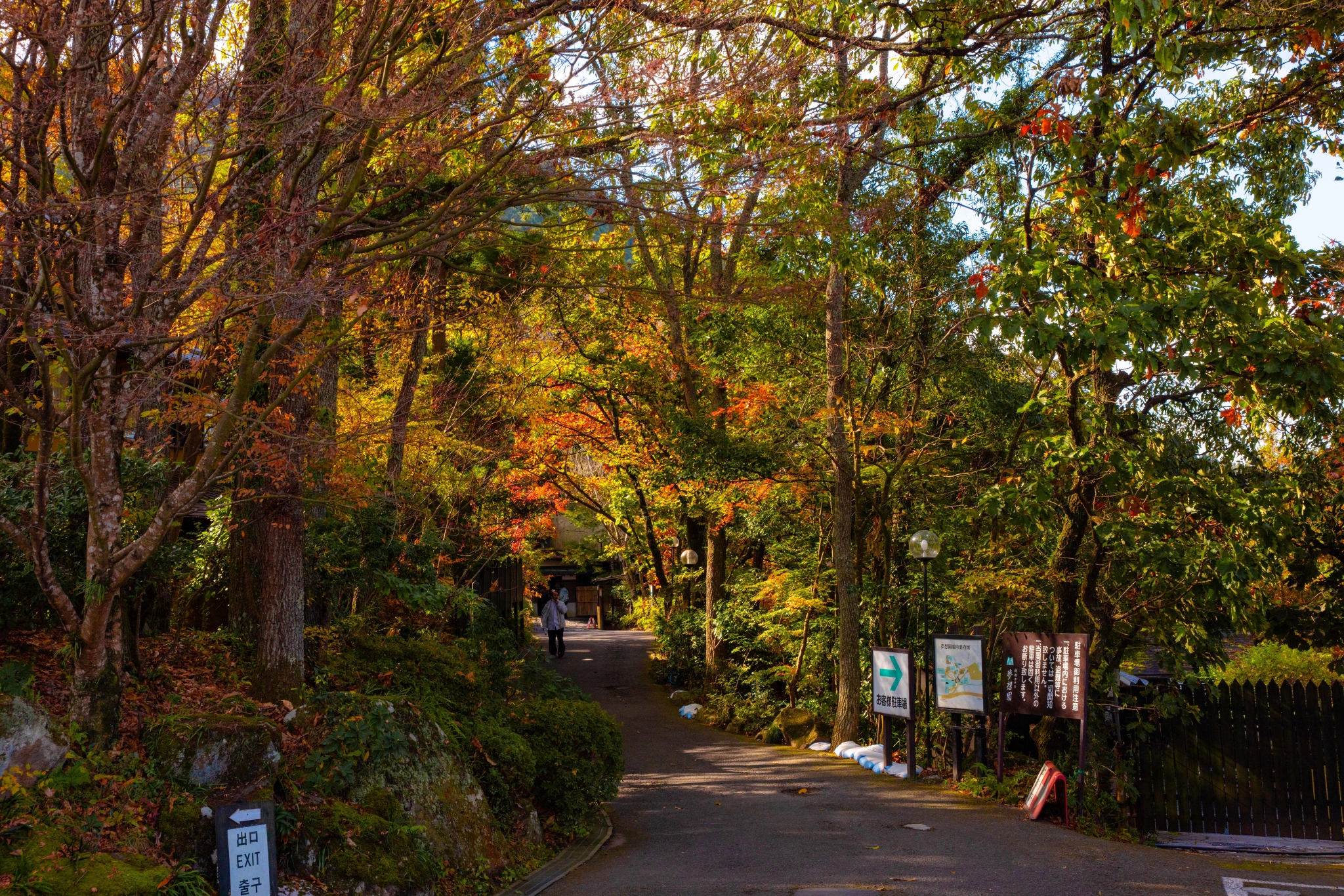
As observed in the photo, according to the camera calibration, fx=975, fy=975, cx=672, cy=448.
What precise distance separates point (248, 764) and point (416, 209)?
4.56 m

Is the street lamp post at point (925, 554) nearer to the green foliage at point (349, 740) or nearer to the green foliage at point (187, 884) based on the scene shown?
the green foliage at point (349, 740)

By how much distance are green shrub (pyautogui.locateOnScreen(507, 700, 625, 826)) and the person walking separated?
16.1m

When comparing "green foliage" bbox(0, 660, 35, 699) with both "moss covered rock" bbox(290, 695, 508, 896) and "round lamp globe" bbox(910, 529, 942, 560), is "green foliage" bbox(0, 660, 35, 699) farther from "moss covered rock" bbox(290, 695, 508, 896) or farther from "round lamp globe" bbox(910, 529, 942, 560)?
"round lamp globe" bbox(910, 529, 942, 560)

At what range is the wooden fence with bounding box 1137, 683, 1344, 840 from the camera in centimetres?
1112

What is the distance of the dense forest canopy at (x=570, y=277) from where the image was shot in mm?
6324

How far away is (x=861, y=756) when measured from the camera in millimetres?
13875

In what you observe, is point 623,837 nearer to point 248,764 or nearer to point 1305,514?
point 248,764

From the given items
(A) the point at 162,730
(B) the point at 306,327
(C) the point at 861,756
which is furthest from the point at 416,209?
(C) the point at 861,756

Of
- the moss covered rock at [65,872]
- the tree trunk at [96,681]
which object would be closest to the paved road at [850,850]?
the moss covered rock at [65,872]

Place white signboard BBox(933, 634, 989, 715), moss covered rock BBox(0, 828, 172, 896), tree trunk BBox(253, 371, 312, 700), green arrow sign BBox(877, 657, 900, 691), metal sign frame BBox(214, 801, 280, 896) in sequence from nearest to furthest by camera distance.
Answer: moss covered rock BBox(0, 828, 172, 896) → metal sign frame BBox(214, 801, 280, 896) → tree trunk BBox(253, 371, 312, 700) → white signboard BBox(933, 634, 989, 715) → green arrow sign BBox(877, 657, 900, 691)

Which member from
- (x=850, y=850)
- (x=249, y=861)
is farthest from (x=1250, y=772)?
(x=249, y=861)

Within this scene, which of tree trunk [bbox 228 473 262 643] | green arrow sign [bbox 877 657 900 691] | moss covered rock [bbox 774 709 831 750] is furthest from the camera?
moss covered rock [bbox 774 709 831 750]

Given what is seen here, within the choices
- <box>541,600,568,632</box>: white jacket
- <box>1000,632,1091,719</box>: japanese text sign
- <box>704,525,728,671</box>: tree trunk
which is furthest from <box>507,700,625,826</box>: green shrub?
<box>541,600,568,632</box>: white jacket

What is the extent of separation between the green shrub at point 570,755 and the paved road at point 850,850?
1.71 ft
